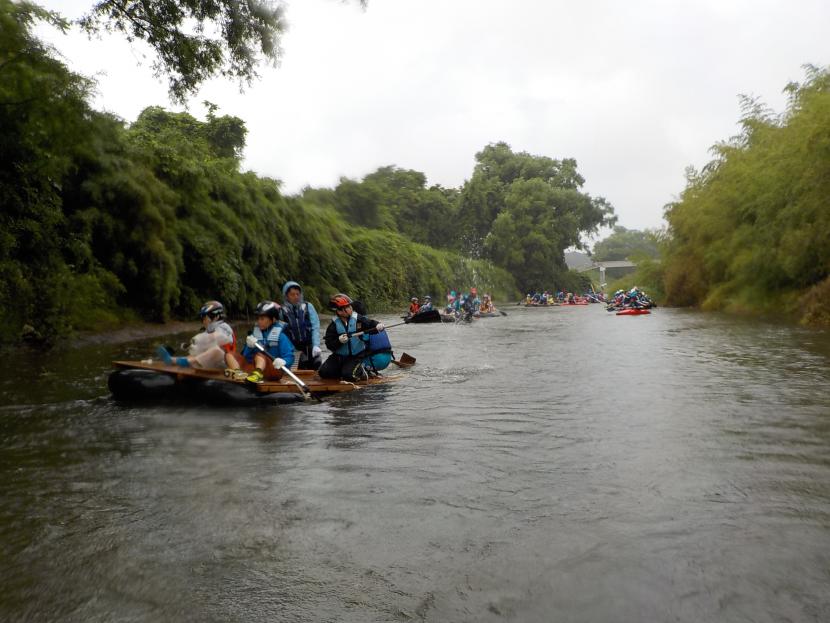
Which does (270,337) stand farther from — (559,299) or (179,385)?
(559,299)

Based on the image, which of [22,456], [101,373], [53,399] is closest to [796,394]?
[22,456]

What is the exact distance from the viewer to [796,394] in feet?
26.9

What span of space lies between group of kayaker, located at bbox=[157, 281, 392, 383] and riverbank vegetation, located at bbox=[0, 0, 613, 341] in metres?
4.97

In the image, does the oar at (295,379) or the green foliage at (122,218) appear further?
the green foliage at (122,218)

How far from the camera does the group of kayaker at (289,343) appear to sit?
8406 millimetres

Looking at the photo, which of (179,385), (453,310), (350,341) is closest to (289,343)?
(350,341)

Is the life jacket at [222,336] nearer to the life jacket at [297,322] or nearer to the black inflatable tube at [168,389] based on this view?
the black inflatable tube at [168,389]

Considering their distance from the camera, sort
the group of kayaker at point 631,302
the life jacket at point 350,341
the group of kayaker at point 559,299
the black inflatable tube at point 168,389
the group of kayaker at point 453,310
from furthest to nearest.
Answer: the group of kayaker at point 559,299 < the group of kayaker at point 631,302 < the group of kayaker at point 453,310 < the life jacket at point 350,341 < the black inflatable tube at point 168,389

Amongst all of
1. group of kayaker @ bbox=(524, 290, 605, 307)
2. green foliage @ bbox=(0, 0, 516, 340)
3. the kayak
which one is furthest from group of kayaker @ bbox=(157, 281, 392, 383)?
group of kayaker @ bbox=(524, 290, 605, 307)

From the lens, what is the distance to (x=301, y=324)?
32.6ft

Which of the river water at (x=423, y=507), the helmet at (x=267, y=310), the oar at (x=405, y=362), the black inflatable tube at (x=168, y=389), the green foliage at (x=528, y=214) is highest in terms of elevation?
the green foliage at (x=528, y=214)

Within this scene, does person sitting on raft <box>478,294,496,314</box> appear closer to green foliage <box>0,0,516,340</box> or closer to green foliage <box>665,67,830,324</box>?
green foliage <box>0,0,516,340</box>

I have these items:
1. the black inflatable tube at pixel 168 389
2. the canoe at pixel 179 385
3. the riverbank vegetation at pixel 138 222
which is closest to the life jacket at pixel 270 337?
the canoe at pixel 179 385

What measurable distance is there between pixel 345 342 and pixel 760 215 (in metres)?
19.2
